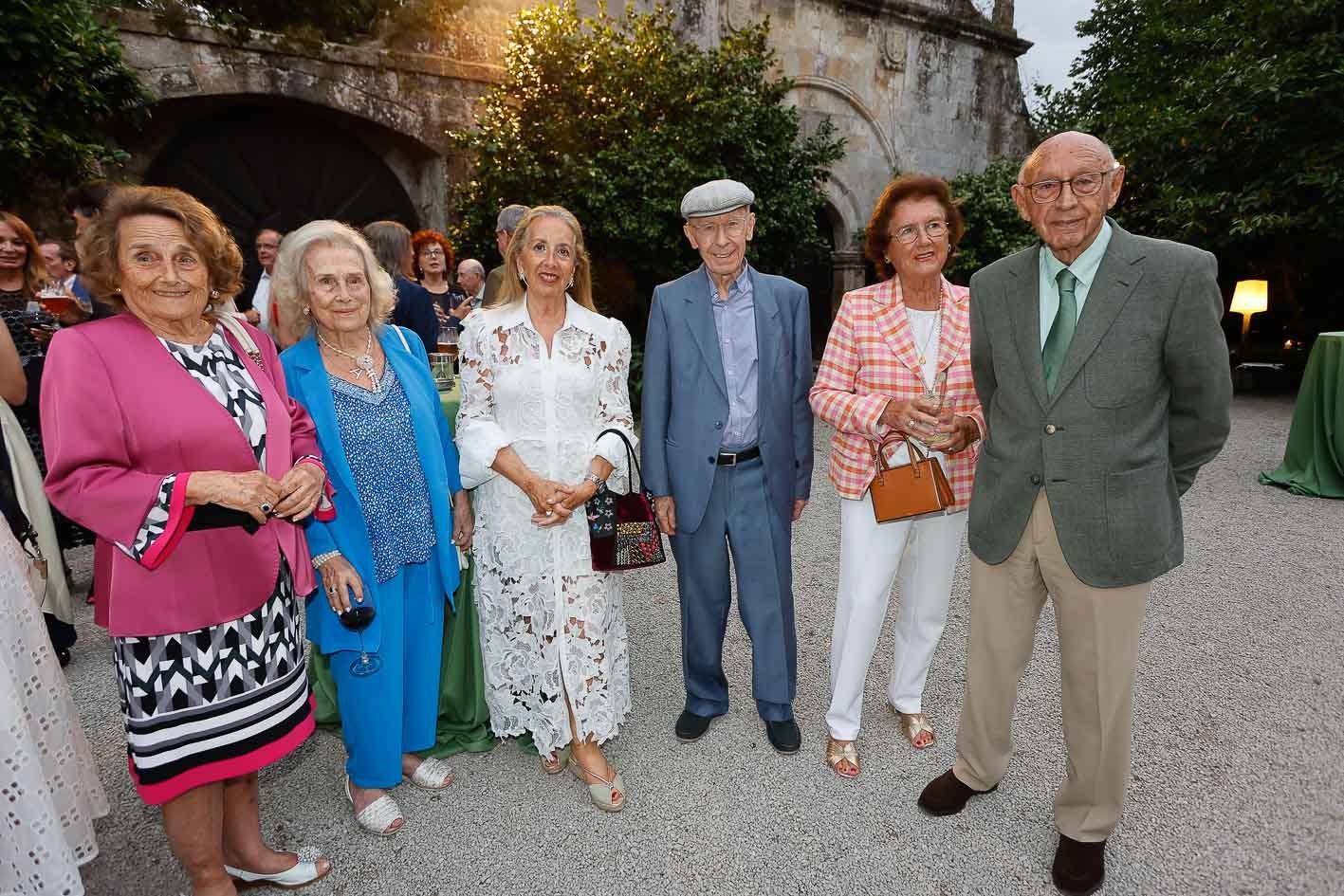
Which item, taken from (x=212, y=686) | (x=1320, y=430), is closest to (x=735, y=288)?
(x=212, y=686)

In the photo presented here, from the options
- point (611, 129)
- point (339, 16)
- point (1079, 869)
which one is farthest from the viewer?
point (339, 16)

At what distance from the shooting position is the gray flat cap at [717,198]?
9.07 ft

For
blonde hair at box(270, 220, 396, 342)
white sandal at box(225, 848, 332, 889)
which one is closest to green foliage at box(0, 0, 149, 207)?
blonde hair at box(270, 220, 396, 342)

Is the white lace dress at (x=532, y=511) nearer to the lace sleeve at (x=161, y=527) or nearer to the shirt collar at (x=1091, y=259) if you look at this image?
the lace sleeve at (x=161, y=527)

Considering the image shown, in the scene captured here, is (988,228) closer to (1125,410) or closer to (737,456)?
(737,456)

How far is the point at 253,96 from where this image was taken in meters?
8.16

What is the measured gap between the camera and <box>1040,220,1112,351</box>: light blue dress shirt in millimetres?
2160

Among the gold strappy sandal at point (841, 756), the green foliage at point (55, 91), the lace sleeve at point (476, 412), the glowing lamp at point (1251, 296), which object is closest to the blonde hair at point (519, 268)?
the lace sleeve at point (476, 412)

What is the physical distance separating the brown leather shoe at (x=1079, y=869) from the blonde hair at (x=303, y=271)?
3.06 m

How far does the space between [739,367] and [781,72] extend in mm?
8525

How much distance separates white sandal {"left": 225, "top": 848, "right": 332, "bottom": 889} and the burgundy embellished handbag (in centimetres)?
143

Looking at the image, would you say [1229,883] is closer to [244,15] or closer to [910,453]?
[910,453]

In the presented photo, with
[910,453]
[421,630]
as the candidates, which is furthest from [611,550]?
[910,453]

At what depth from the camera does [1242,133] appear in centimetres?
1051
